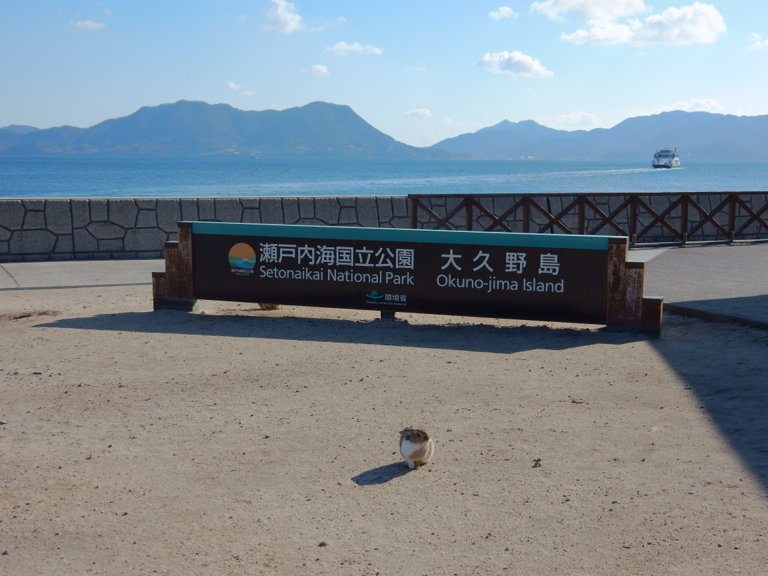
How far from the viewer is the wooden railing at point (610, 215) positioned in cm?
1794

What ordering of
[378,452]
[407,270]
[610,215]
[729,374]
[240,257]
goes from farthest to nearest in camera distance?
[610,215]
[240,257]
[407,270]
[729,374]
[378,452]

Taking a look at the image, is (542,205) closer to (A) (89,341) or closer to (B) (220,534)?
(A) (89,341)

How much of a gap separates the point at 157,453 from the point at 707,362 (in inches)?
195

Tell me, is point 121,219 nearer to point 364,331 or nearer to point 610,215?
point 364,331

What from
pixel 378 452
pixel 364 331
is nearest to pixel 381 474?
pixel 378 452

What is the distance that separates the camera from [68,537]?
4695mm

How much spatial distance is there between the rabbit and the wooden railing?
11956mm

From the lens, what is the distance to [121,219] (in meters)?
16.4

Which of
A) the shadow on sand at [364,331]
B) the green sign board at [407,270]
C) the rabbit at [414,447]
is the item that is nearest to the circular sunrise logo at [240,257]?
the green sign board at [407,270]

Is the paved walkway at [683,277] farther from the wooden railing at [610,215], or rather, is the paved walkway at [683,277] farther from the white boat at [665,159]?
the white boat at [665,159]

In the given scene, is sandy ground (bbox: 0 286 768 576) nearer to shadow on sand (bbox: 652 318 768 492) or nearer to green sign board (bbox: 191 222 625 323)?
shadow on sand (bbox: 652 318 768 492)

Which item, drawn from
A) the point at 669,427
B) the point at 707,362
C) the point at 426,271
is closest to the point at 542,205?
the point at 426,271

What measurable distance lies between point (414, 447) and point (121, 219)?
1193 cm

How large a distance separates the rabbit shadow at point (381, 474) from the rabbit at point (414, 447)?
7 centimetres
